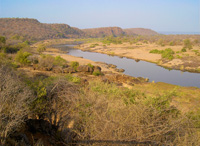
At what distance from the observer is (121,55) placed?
37.7m

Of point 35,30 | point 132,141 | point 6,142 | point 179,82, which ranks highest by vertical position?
point 35,30

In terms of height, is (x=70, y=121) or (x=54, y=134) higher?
(x=70, y=121)

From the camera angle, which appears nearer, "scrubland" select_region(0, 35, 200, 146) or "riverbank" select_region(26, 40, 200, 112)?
"scrubland" select_region(0, 35, 200, 146)

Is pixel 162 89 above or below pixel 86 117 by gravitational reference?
below

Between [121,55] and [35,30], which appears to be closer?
[121,55]

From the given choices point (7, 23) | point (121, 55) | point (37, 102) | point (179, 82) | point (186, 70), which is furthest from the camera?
point (7, 23)

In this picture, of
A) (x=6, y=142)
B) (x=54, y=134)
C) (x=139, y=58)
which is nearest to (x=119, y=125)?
(x=6, y=142)

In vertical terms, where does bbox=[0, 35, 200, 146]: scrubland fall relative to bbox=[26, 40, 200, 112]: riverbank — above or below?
above

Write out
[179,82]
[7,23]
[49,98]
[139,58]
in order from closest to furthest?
[49,98] < [179,82] < [139,58] < [7,23]

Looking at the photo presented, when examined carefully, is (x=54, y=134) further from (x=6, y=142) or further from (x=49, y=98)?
(x=6, y=142)

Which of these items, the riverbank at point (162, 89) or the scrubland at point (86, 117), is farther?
the riverbank at point (162, 89)

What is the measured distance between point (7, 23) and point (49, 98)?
8473cm

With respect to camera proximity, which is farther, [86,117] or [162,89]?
[162,89]

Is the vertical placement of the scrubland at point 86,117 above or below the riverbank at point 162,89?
above
